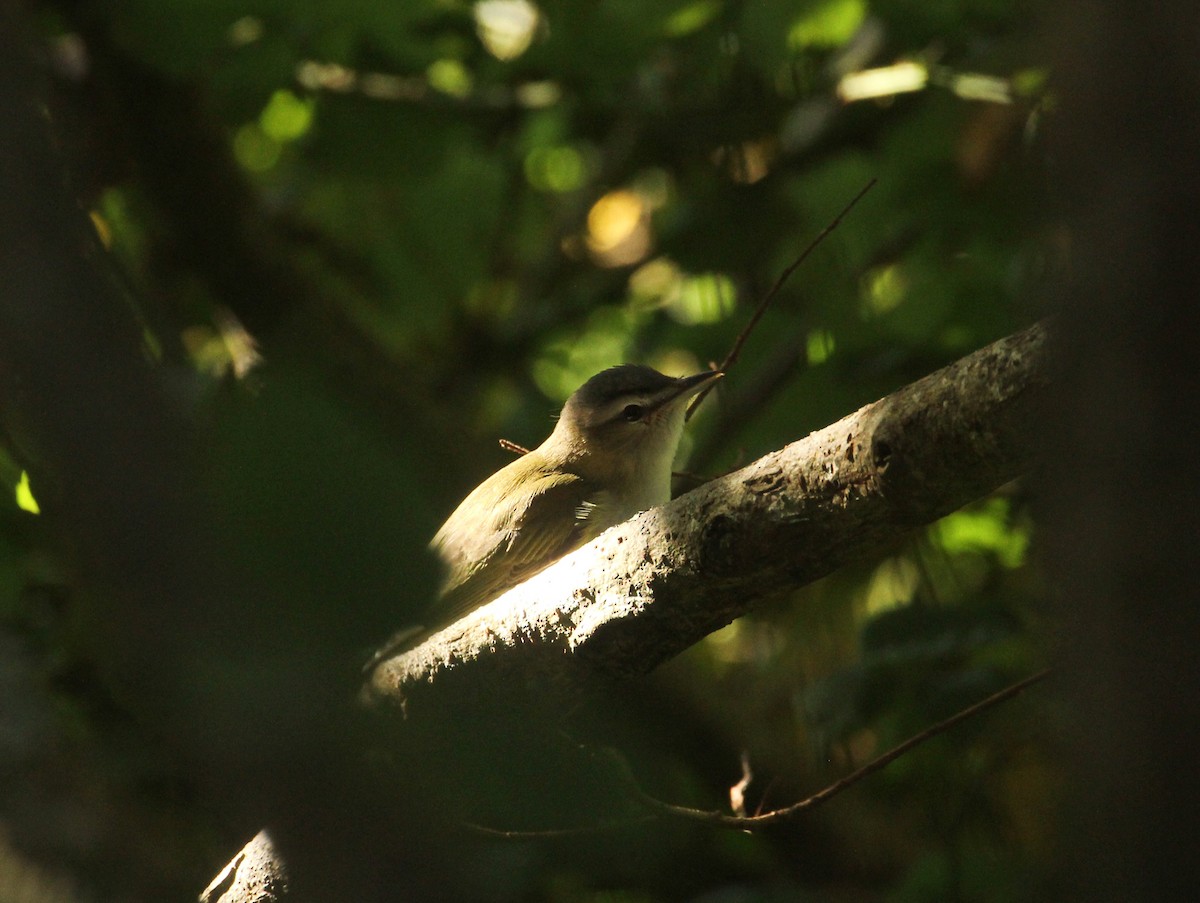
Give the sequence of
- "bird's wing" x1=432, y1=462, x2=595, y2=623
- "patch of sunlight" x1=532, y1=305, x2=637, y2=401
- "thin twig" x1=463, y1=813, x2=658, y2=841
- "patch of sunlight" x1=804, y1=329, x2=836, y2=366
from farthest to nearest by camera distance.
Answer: "patch of sunlight" x1=532, y1=305, x2=637, y2=401, "patch of sunlight" x1=804, y1=329, x2=836, y2=366, "bird's wing" x1=432, y1=462, x2=595, y2=623, "thin twig" x1=463, y1=813, x2=658, y2=841

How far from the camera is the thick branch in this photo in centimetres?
230

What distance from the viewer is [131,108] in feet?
22.4

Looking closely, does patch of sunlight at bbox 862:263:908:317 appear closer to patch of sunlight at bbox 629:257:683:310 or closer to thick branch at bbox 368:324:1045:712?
patch of sunlight at bbox 629:257:683:310

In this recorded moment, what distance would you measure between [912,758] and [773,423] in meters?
1.61

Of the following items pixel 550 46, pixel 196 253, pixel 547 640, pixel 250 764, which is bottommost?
pixel 250 764

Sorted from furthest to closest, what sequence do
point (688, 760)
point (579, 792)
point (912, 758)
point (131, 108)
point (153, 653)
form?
point (131, 108)
point (688, 760)
point (912, 758)
point (579, 792)
point (153, 653)

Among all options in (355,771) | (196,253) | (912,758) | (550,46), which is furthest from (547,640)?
(196,253)

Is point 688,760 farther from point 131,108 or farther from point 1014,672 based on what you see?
point 131,108

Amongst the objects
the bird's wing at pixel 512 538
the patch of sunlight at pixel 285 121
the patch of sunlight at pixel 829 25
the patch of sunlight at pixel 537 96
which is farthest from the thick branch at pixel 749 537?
the patch of sunlight at pixel 285 121

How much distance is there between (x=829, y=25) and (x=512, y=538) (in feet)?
8.92

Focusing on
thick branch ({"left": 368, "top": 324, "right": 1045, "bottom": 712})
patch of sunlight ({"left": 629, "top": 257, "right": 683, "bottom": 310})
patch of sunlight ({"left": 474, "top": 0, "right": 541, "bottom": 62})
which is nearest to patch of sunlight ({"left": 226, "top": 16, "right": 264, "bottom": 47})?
patch of sunlight ({"left": 474, "top": 0, "right": 541, "bottom": 62})

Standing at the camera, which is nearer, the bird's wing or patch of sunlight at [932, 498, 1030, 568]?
the bird's wing

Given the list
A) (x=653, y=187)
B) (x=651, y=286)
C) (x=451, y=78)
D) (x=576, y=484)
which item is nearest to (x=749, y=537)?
(x=576, y=484)

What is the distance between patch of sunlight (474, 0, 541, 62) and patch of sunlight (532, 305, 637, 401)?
6.39 ft
